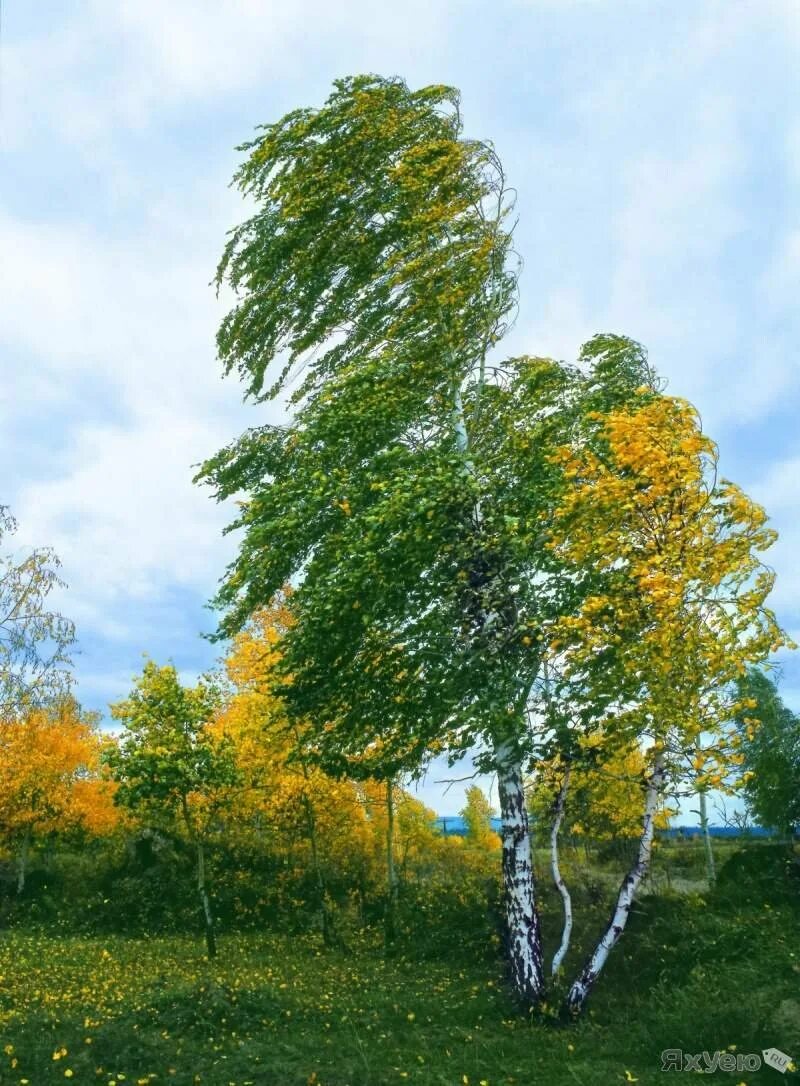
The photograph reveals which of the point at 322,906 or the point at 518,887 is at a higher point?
the point at 518,887

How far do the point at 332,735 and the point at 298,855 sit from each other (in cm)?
1148

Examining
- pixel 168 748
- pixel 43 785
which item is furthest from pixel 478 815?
pixel 168 748

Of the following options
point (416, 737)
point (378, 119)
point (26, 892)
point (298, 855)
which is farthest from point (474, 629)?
point (26, 892)

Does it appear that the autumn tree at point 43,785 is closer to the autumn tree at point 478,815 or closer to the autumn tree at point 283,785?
the autumn tree at point 283,785

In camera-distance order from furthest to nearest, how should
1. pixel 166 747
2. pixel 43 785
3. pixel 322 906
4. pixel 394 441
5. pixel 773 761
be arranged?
pixel 43 785 < pixel 773 761 < pixel 322 906 < pixel 166 747 < pixel 394 441

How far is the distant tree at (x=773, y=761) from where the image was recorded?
1766 cm

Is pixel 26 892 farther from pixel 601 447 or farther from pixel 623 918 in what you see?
pixel 601 447

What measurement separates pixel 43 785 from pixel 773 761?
21708 millimetres

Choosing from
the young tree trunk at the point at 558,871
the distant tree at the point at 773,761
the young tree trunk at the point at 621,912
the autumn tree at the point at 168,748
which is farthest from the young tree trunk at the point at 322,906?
the distant tree at the point at 773,761

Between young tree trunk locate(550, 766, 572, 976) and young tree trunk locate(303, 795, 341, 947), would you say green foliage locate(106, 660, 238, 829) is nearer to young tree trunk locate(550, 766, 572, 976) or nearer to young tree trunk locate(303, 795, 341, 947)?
young tree trunk locate(303, 795, 341, 947)

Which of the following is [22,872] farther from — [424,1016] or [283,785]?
[424,1016]

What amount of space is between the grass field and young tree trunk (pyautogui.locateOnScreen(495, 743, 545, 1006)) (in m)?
0.53

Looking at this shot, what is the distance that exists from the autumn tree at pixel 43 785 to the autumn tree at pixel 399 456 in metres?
13.8

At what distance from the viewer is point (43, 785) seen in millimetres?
24797
